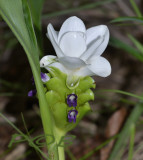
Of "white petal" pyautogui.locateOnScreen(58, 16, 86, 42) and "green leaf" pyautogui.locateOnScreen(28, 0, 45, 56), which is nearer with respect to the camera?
"white petal" pyautogui.locateOnScreen(58, 16, 86, 42)

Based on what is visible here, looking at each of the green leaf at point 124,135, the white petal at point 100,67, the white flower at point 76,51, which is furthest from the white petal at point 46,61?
the green leaf at point 124,135

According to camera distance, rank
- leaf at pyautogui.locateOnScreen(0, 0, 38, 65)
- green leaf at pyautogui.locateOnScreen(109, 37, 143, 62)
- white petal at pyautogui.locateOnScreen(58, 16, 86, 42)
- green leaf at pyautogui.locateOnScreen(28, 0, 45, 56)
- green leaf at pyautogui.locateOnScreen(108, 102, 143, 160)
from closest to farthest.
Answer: leaf at pyautogui.locateOnScreen(0, 0, 38, 65) → white petal at pyautogui.locateOnScreen(58, 16, 86, 42) → green leaf at pyautogui.locateOnScreen(28, 0, 45, 56) → green leaf at pyautogui.locateOnScreen(108, 102, 143, 160) → green leaf at pyautogui.locateOnScreen(109, 37, 143, 62)

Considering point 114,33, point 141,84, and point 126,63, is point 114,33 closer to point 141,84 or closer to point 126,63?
point 126,63

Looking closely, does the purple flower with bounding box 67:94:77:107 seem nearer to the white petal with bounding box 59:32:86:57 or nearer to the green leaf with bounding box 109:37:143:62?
the white petal with bounding box 59:32:86:57

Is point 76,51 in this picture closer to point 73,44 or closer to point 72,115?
point 73,44

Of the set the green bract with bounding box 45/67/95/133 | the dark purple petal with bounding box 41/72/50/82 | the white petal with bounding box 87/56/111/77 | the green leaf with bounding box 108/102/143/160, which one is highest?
the dark purple petal with bounding box 41/72/50/82

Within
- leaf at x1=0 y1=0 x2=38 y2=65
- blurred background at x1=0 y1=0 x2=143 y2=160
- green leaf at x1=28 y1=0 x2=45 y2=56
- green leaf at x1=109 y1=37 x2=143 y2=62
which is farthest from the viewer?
blurred background at x1=0 y1=0 x2=143 y2=160

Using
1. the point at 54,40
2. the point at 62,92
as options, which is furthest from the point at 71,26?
the point at 62,92

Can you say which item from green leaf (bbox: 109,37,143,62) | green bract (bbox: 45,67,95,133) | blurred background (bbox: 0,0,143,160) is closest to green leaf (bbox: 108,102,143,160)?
blurred background (bbox: 0,0,143,160)
